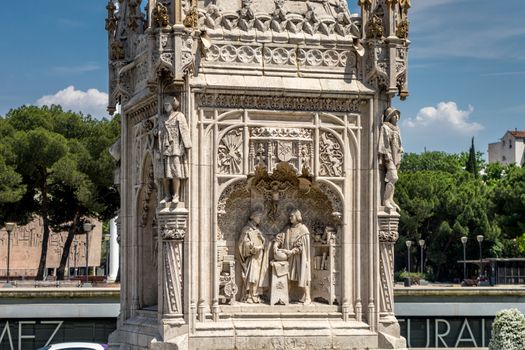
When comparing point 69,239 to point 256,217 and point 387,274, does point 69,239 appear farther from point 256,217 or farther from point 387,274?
point 387,274

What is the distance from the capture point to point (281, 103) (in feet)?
55.9

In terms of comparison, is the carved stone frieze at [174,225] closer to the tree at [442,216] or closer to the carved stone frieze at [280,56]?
the carved stone frieze at [280,56]

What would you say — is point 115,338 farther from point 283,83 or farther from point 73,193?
point 73,193

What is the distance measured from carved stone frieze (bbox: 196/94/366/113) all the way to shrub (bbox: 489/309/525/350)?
7267 millimetres

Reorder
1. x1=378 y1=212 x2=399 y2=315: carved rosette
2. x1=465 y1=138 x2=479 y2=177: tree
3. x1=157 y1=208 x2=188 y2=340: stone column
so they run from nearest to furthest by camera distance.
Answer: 1. x1=157 y1=208 x2=188 y2=340: stone column
2. x1=378 y1=212 x2=399 y2=315: carved rosette
3. x1=465 y1=138 x2=479 y2=177: tree

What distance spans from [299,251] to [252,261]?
71 cm

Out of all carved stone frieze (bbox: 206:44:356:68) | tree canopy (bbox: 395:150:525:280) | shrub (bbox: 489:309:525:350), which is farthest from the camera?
tree canopy (bbox: 395:150:525:280)

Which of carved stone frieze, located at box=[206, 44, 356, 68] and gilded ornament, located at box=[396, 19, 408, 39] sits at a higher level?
gilded ornament, located at box=[396, 19, 408, 39]

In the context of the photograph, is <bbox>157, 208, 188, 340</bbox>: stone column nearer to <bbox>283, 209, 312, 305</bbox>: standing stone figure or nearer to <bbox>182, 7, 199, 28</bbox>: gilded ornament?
<bbox>283, 209, 312, 305</bbox>: standing stone figure

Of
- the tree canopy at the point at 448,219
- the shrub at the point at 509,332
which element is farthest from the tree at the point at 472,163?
the shrub at the point at 509,332

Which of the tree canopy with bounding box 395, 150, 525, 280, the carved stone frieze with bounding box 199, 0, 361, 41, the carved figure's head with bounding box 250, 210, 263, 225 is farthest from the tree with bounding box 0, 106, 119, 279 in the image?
the carved figure's head with bounding box 250, 210, 263, 225

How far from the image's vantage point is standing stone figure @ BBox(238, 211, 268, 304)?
16797mm

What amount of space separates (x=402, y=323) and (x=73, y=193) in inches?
1452

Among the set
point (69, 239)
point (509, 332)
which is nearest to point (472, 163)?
point (69, 239)
